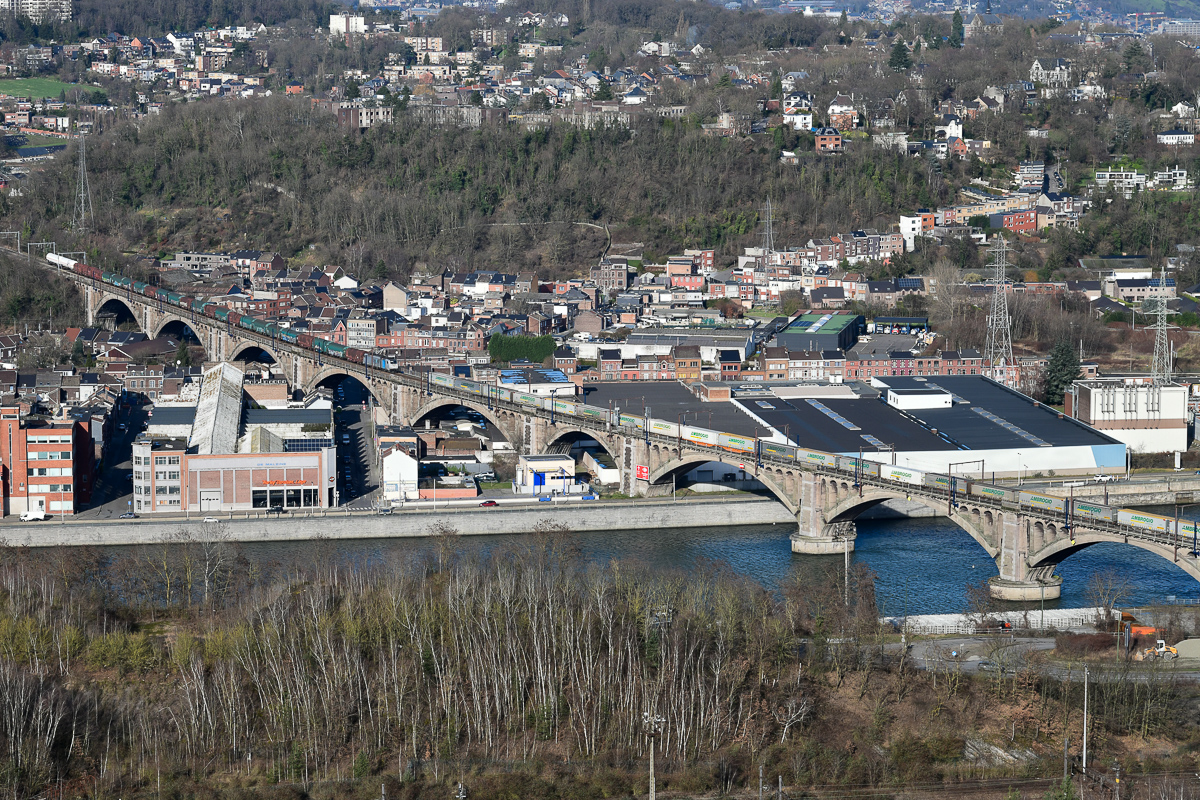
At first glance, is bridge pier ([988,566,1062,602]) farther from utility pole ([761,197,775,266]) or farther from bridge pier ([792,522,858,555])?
utility pole ([761,197,775,266])

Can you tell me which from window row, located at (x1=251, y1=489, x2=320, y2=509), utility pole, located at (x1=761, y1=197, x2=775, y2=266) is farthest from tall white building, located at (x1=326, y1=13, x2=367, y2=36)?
window row, located at (x1=251, y1=489, x2=320, y2=509)

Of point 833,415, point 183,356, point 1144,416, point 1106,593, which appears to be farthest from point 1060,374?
point 183,356

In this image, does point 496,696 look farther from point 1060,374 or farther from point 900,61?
point 900,61

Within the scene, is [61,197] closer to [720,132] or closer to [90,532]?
[720,132]

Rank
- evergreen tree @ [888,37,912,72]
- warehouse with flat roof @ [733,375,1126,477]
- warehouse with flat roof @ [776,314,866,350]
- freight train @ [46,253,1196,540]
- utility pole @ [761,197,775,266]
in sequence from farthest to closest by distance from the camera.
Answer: evergreen tree @ [888,37,912,72]
utility pole @ [761,197,775,266]
warehouse with flat roof @ [776,314,866,350]
warehouse with flat roof @ [733,375,1126,477]
freight train @ [46,253,1196,540]

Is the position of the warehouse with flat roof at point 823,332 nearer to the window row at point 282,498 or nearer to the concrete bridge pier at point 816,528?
the concrete bridge pier at point 816,528
